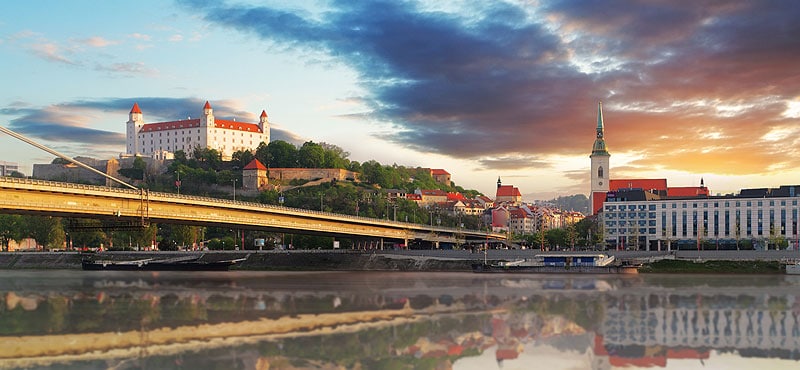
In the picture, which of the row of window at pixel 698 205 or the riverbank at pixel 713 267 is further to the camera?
the row of window at pixel 698 205

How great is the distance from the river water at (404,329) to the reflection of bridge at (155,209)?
599 cm

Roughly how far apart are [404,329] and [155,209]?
112 ft

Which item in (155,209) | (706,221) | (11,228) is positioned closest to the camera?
(155,209)

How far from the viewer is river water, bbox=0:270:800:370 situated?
24.2 meters

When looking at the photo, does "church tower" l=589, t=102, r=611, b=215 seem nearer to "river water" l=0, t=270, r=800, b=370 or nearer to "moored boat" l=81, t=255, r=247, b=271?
"moored boat" l=81, t=255, r=247, b=271

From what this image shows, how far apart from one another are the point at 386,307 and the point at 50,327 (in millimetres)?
16040

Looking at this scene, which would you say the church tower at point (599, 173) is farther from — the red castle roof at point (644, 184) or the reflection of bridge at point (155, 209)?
the reflection of bridge at point (155, 209)

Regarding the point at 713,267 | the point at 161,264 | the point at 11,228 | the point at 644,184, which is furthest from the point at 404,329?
the point at 644,184

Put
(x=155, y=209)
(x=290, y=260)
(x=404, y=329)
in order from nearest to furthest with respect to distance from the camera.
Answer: (x=404, y=329), (x=155, y=209), (x=290, y=260)

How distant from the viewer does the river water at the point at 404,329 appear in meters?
24.2

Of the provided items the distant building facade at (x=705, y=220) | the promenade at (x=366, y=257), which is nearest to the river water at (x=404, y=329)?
the promenade at (x=366, y=257)

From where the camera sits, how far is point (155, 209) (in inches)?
2311

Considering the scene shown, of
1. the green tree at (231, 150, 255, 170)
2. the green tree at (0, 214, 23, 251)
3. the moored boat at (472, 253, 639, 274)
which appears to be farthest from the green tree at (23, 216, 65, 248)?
the green tree at (231, 150, 255, 170)

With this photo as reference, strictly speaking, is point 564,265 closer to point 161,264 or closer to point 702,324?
point 702,324
